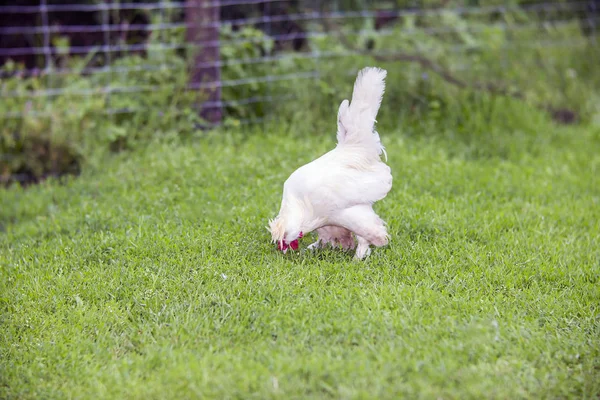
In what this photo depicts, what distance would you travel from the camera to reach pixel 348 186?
154 inches

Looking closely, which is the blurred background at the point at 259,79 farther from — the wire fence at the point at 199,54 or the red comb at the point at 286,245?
the red comb at the point at 286,245

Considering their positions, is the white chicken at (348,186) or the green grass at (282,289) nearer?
the green grass at (282,289)

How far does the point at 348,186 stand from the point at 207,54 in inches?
128

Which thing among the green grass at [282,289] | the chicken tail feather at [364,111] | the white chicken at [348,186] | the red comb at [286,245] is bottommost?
the green grass at [282,289]

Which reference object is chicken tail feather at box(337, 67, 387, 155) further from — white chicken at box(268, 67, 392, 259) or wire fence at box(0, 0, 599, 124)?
wire fence at box(0, 0, 599, 124)

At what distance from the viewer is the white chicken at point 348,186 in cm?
383

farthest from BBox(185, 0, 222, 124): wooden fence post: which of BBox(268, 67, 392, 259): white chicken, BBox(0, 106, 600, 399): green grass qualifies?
BBox(268, 67, 392, 259): white chicken

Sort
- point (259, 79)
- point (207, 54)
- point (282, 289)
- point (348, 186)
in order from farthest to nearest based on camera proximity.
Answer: point (259, 79), point (207, 54), point (348, 186), point (282, 289)

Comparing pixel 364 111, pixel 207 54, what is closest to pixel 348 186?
pixel 364 111

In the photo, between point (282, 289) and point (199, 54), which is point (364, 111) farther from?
point (199, 54)

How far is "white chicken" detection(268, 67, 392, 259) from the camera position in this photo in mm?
3834

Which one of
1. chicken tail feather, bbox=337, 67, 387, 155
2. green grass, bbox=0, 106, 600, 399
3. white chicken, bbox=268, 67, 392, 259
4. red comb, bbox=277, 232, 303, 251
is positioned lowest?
green grass, bbox=0, 106, 600, 399

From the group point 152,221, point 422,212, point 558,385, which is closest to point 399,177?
point 422,212

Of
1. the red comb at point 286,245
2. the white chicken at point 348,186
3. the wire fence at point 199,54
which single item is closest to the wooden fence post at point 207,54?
the wire fence at point 199,54
